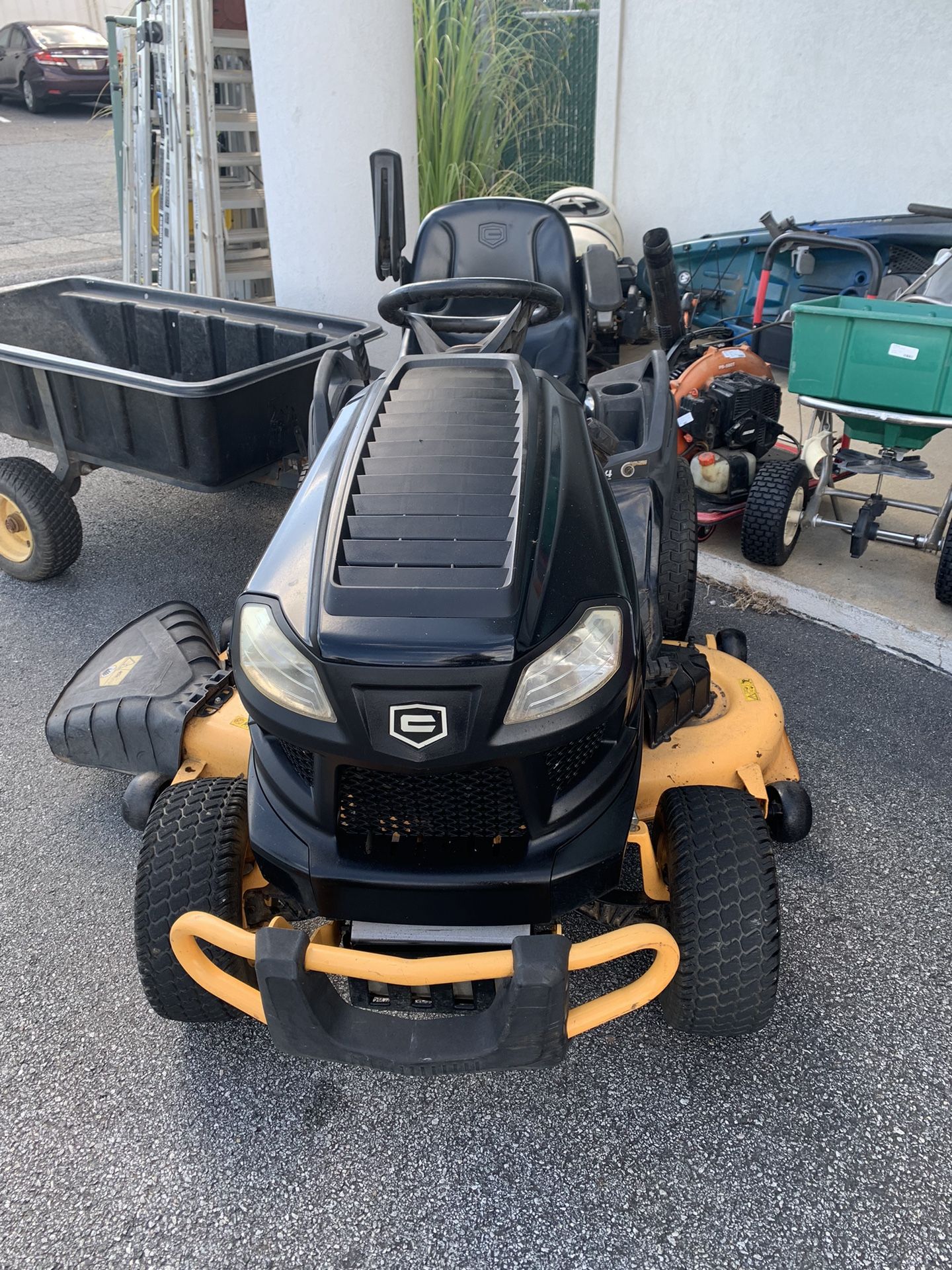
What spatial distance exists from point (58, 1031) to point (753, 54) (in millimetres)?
6781

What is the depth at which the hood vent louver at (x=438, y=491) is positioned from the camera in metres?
1.54

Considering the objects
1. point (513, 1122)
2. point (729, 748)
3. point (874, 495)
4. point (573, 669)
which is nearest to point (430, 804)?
point (573, 669)

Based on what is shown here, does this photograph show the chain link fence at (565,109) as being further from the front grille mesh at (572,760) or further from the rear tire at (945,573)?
the front grille mesh at (572,760)

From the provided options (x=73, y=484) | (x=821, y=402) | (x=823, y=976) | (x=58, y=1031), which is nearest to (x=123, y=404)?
(x=73, y=484)

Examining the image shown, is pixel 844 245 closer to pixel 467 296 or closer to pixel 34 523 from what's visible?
pixel 467 296

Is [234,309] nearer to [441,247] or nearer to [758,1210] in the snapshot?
[441,247]

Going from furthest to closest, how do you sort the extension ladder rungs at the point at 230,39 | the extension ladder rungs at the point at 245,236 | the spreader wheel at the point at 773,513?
1. the extension ladder rungs at the point at 245,236
2. the extension ladder rungs at the point at 230,39
3. the spreader wheel at the point at 773,513

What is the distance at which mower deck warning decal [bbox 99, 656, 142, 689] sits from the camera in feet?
8.45

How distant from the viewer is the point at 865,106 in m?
5.95

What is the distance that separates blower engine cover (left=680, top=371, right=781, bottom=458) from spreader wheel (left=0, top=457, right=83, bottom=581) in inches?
91.7

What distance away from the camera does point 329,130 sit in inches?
182

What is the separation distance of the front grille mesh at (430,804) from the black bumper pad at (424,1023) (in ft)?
0.59

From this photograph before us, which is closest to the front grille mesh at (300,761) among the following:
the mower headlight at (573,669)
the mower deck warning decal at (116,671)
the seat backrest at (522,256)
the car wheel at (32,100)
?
the mower headlight at (573,669)

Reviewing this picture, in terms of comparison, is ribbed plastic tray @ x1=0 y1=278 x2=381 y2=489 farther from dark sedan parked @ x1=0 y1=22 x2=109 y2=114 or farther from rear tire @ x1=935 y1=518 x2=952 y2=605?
dark sedan parked @ x1=0 y1=22 x2=109 y2=114
